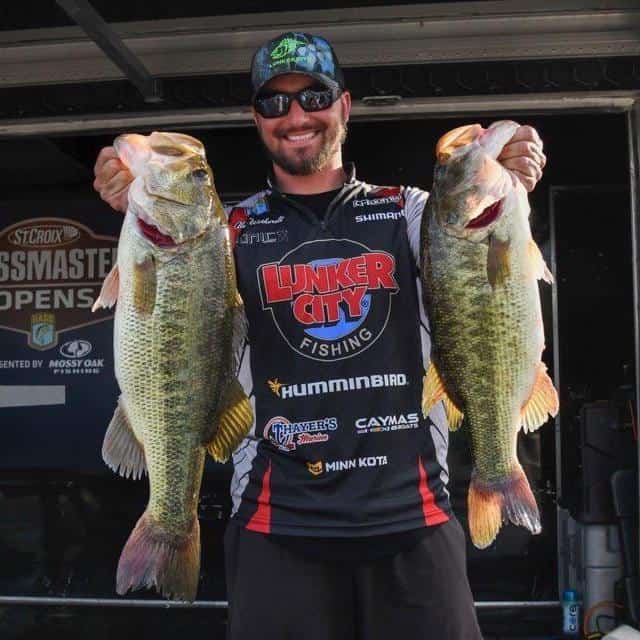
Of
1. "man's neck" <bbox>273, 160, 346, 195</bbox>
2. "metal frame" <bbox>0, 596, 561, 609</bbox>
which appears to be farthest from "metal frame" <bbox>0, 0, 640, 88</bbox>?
"metal frame" <bbox>0, 596, 561, 609</bbox>

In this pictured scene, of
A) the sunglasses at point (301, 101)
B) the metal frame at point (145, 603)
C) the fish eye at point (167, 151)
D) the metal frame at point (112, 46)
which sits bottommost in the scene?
the metal frame at point (145, 603)

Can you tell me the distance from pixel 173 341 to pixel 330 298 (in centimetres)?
44

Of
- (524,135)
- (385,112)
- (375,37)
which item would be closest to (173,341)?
(524,135)

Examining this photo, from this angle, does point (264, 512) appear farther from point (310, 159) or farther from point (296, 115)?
point (296, 115)

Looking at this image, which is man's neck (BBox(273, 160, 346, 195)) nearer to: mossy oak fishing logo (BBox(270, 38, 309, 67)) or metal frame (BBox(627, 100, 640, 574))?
mossy oak fishing logo (BBox(270, 38, 309, 67))

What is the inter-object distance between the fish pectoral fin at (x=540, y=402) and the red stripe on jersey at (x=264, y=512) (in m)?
0.75

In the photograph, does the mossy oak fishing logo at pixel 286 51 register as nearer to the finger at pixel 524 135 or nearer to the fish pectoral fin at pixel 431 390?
the finger at pixel 524 135

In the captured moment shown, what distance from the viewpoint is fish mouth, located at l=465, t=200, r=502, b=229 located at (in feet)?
6.16

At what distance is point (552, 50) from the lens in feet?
10.7

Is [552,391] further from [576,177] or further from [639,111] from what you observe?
[576,177]

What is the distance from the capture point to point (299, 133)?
6.68 ft

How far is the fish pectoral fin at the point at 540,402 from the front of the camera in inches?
79.0

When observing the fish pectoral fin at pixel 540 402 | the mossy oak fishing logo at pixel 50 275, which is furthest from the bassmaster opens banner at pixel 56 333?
the fish pectoral fin at pixel 540 402

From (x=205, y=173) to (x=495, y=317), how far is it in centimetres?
89
